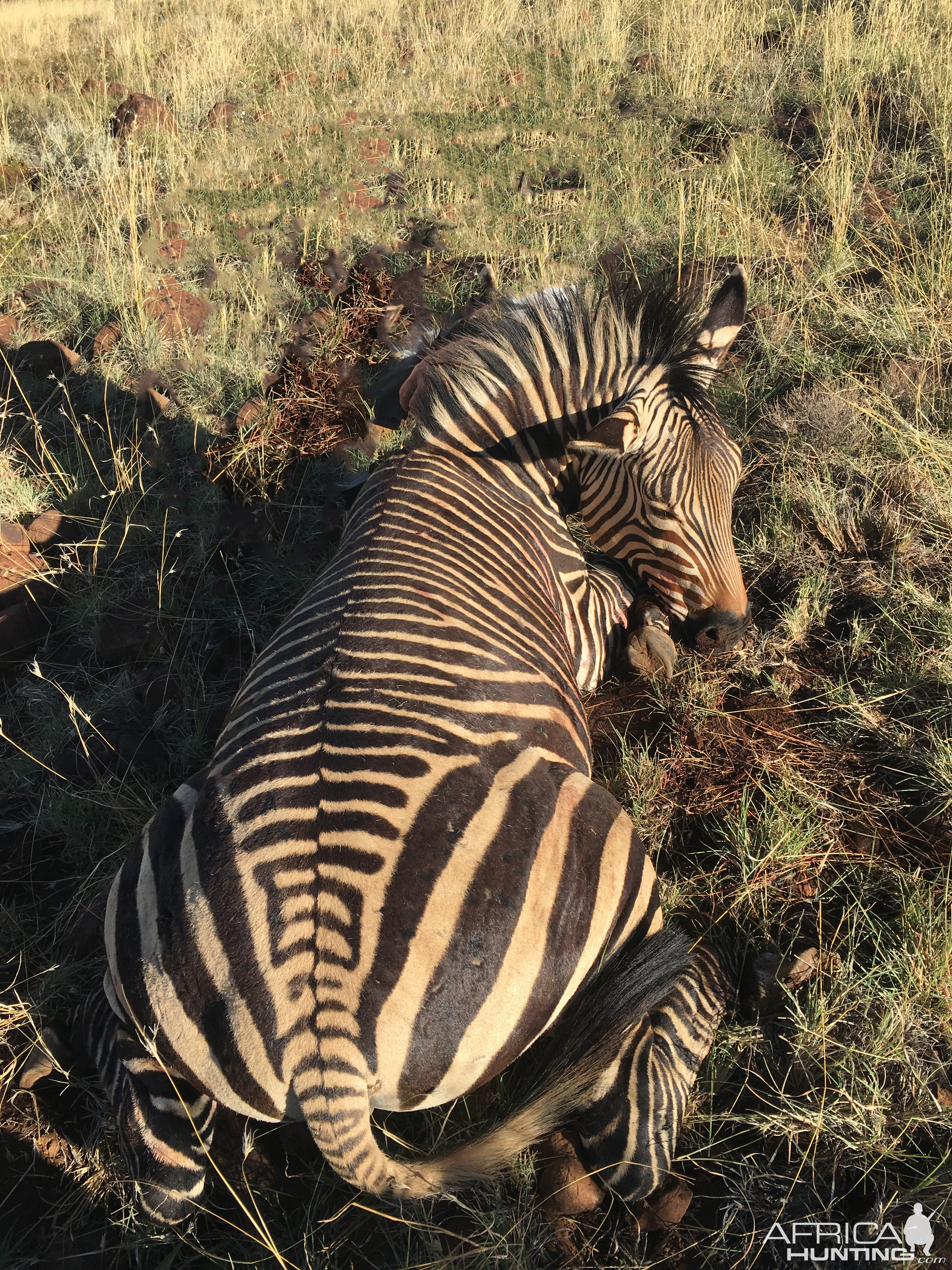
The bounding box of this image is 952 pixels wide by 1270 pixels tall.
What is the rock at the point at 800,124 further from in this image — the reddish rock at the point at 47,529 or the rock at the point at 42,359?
the reddish rock at the point at 47,529

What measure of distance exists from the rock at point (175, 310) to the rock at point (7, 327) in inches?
40.0

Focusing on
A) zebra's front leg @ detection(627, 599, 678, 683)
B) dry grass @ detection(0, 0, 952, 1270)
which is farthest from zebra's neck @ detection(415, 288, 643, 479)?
dry grass @ detection(0, 0, 952, 1270)

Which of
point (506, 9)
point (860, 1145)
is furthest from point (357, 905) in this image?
point (506, 9)

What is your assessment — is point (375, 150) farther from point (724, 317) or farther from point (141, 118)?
point (724, 317)

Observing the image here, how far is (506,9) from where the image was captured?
10508mm

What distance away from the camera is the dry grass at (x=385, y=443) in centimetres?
268

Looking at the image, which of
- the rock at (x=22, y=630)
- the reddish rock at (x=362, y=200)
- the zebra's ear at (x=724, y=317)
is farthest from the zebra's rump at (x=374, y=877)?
the reddish rock at (x=362, y=200)

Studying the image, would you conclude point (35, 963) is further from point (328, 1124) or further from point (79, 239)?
point (79, 239)

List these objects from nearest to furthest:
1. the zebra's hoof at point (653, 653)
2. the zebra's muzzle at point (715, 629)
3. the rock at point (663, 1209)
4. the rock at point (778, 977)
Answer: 1. the rock at point (663, 1209)
2. the rock at point (778, 977)
3. the zebra's muzzle at point (715, 629)
4. the zebra's hoof at point (653, 653)

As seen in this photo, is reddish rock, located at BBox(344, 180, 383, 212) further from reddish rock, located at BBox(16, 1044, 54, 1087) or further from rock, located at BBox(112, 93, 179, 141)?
reddish rock, located at BBox(16, 1044, 54, 1087)

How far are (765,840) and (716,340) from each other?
98.4 inches

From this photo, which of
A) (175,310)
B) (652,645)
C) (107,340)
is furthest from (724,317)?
(107,340)

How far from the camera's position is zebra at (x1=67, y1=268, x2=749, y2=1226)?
7.26 feet

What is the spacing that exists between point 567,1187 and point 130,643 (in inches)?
133
